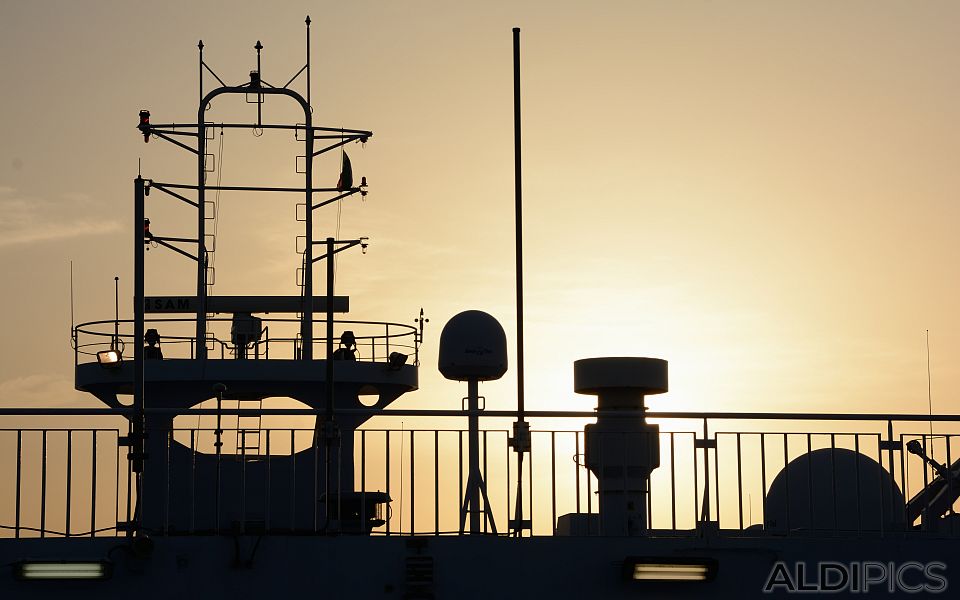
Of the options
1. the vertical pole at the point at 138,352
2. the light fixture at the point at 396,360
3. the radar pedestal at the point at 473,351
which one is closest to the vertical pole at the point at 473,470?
the radar pedestal at the point at 473,351

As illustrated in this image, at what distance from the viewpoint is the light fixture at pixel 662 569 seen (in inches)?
565

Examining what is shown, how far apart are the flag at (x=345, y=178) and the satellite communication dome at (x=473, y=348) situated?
970 centimetres

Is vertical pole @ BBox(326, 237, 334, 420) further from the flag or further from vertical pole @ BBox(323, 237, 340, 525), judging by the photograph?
the flag

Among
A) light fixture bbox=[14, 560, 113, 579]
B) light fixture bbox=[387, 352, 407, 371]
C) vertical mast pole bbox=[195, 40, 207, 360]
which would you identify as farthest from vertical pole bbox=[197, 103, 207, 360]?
light fixture bbox=[14, 560, 113, 579]

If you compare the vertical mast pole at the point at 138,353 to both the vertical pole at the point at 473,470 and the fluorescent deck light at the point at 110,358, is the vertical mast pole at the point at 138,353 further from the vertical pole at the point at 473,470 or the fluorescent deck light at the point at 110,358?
the fluorescent deck light at the point at 110,358

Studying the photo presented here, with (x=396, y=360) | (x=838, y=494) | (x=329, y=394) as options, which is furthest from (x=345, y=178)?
(x=329, y=394)

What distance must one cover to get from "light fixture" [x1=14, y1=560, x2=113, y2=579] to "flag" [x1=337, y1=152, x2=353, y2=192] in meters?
13.5

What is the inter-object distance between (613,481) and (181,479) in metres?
7.46

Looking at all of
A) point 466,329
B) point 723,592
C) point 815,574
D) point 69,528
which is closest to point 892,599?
point 815,574

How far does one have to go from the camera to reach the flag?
26.4 m

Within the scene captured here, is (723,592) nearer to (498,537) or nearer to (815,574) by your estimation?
(815,574)

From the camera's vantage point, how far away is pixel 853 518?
23.3 meters

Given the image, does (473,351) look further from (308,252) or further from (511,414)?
(308,252)

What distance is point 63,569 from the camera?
1357 centimetres
